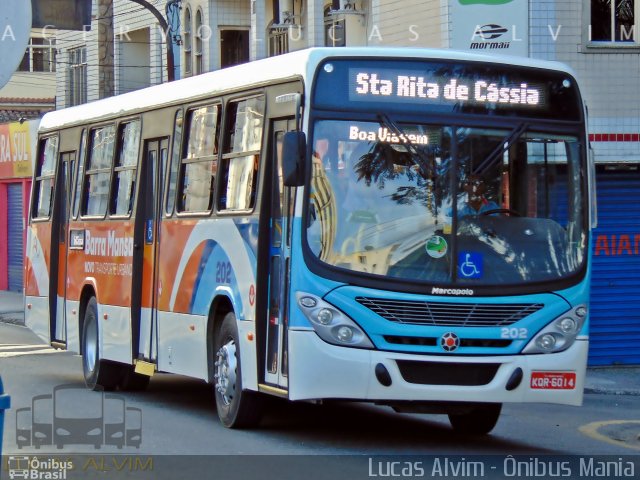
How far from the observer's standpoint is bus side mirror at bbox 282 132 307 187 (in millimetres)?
10680

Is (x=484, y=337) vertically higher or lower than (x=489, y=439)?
higher

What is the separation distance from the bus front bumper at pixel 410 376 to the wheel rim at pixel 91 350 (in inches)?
224

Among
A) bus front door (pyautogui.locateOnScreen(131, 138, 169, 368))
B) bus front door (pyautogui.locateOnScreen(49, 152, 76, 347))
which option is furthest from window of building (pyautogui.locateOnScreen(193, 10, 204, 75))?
bus front door (pyautogui.locateOnScreen(131, 138, 169, 368))

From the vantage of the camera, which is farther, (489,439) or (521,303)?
(489,439)

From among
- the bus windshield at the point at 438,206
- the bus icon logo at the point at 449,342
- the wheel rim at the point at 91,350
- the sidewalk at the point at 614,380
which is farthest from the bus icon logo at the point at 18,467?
the sidewalk at the point at 614,380

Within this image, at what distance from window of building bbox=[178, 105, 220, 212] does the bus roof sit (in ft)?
0.72

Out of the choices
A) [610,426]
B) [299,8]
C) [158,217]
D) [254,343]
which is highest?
[299,8]

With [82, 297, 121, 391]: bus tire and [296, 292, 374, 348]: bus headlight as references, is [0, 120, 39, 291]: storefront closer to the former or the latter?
[82, 297, 121, 391]: bus tire

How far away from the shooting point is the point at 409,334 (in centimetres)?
1075

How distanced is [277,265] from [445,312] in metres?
1.50

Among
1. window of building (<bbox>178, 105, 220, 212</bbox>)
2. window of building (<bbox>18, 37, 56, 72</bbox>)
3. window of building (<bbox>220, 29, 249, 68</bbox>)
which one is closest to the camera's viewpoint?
window of building (<bbox>178, 105, 220, 212</bbox>)

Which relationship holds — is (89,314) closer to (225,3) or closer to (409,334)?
(409,334)

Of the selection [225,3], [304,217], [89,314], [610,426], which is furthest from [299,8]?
[304,217]

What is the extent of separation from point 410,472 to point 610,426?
4876 millimetres
